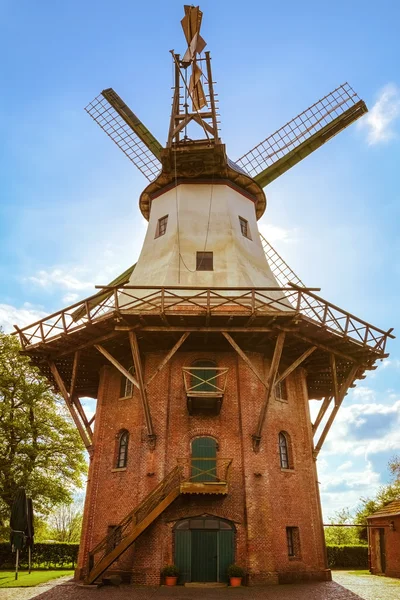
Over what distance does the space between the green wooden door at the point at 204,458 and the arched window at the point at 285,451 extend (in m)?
2.75

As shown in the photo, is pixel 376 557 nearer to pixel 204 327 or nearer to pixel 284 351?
pixel 284 351

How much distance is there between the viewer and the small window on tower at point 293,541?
1738 cm

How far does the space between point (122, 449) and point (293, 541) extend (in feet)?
22.2

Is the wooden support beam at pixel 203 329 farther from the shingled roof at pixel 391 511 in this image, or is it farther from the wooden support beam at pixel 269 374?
the shingled roof at pixel 391 511

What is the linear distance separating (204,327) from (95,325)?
3.72 metres

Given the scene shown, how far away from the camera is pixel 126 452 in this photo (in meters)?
18.7

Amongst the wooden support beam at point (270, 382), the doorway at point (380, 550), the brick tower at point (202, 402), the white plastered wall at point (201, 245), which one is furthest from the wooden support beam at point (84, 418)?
the doorway at point (380, 550)

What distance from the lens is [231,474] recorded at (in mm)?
17016

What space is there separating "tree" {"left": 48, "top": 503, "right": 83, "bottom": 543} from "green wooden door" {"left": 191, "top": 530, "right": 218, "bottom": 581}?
2800cm

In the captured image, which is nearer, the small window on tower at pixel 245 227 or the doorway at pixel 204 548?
the doorway at pixel 204 548

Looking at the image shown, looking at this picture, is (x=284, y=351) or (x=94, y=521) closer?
(x=94, y=521)

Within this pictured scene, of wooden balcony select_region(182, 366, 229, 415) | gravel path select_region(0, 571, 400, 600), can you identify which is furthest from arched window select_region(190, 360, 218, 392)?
gravel path select_region(0, 571, 400, 600)

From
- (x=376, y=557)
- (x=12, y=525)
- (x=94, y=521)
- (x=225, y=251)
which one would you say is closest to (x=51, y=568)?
(x=94, y=521)

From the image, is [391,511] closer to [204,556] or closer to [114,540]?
[204,556]
